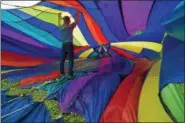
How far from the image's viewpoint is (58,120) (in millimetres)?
3842

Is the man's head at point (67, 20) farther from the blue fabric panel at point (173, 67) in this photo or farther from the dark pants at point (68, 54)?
the blue fabric panel at point (173, 67)

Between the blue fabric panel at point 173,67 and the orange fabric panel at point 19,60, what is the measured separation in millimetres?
2220

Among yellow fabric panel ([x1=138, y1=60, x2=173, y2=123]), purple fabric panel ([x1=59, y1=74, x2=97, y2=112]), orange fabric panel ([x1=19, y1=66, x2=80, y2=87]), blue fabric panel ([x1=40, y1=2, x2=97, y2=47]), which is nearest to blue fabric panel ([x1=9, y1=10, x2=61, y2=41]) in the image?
blue fabric panel ([x1=40, y1=2, x2=97, y2=47])

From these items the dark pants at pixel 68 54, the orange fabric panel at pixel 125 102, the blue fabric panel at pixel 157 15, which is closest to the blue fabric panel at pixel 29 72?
the dark pants at pixel 68 54

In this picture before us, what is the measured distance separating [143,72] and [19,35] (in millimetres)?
2022

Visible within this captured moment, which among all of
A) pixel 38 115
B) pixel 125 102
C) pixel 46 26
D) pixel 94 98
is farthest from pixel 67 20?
pixel 125 102

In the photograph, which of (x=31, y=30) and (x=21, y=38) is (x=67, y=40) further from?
(x=21, y=38)

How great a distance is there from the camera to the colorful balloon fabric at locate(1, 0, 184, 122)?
3.79 meters

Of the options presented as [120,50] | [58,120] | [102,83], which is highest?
[120,50]

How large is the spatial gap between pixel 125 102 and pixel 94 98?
0.34 metres

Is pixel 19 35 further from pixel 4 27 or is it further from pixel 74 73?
pixel 74 73

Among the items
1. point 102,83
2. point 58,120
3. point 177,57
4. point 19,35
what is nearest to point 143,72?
point 102,83

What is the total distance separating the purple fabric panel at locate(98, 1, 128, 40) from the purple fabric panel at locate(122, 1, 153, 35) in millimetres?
79

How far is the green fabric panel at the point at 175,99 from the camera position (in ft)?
11.8
